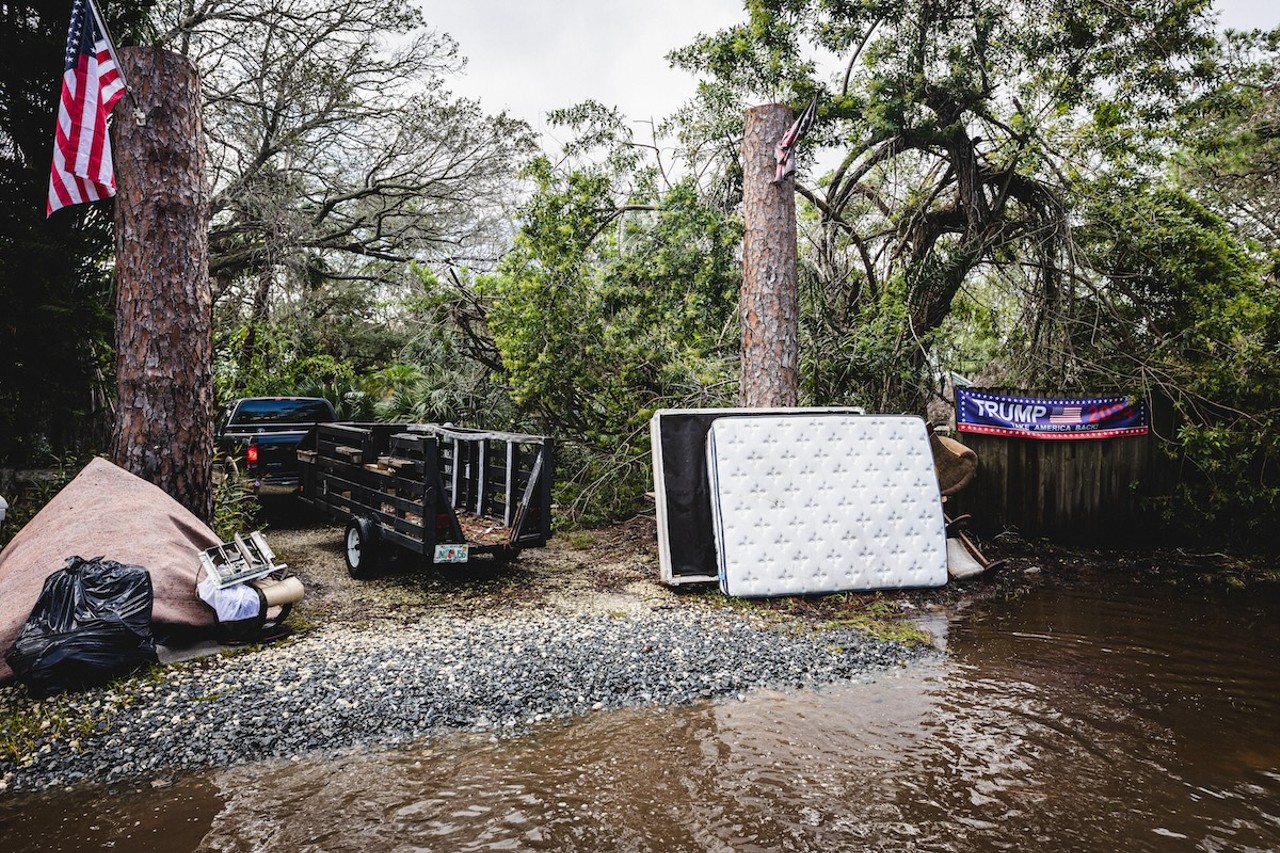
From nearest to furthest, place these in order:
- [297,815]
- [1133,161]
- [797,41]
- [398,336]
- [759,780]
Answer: [297,815] < [759,780] < [1133,161] < [797,41] < [398,336]

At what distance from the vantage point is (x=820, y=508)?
6.61 m

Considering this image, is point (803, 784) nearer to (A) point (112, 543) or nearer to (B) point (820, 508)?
(B) point (820, 508)

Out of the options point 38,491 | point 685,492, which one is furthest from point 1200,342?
point 38,491

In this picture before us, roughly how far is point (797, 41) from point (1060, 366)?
17.5 ft

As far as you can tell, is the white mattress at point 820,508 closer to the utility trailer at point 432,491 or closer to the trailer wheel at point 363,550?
the utility trailer at point 432,491

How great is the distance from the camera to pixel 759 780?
3502 mm

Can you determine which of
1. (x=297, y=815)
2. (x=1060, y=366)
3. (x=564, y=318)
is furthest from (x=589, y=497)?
(x=297, y=815)

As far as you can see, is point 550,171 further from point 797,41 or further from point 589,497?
point 589,497

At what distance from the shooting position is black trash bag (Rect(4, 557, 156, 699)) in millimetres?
4023

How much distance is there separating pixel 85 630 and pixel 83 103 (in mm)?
4184

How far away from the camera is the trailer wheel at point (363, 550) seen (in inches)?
272

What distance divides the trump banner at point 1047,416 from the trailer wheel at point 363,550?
6884 millimetres

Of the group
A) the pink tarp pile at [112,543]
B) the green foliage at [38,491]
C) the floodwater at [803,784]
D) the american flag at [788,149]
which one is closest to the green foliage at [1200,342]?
the american flag at [788,149]

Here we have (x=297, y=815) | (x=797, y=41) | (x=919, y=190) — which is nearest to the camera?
(x=297, y=815)
